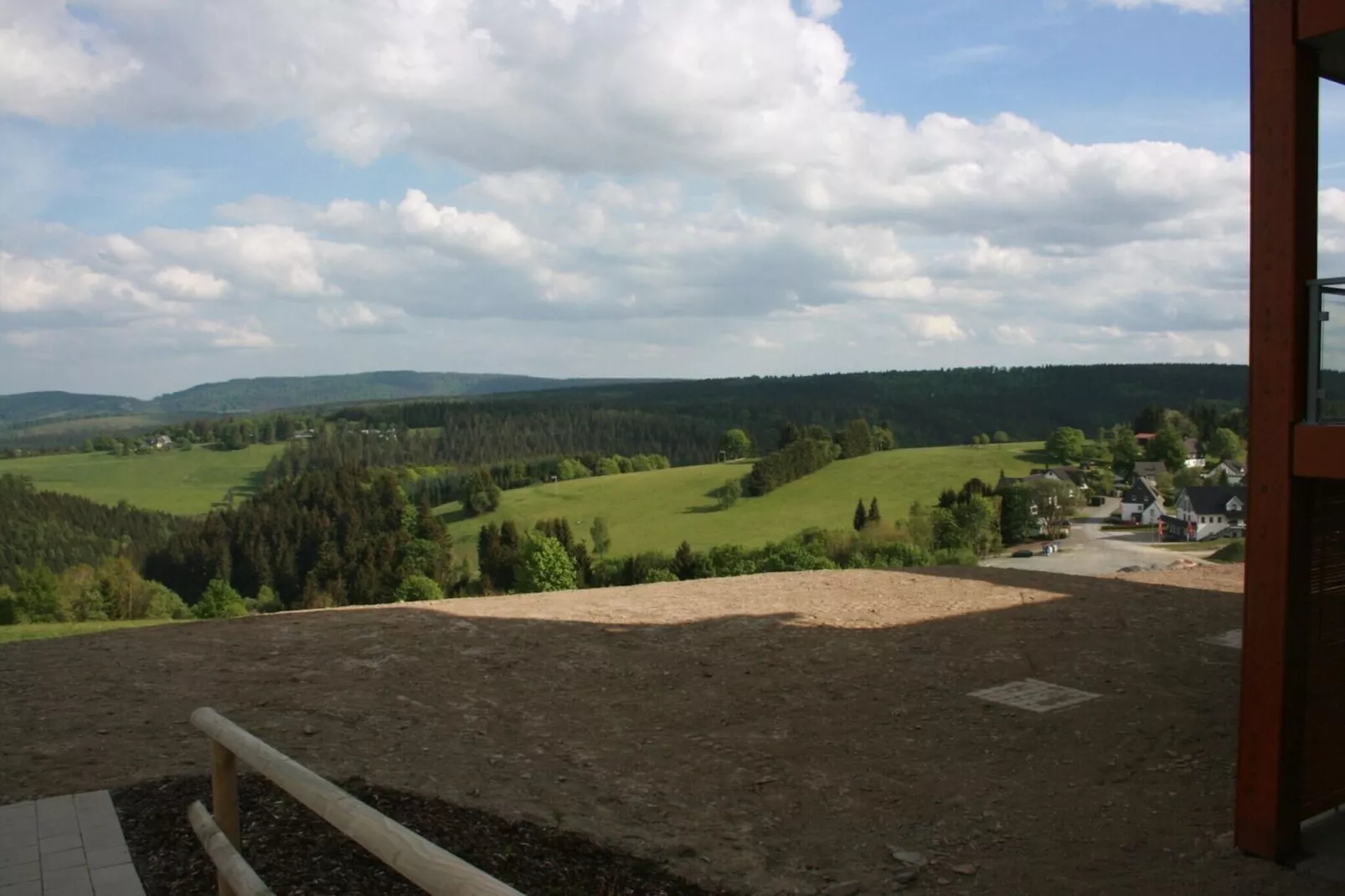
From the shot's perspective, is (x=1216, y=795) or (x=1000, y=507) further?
(x=1000, y=507)

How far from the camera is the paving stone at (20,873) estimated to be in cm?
390

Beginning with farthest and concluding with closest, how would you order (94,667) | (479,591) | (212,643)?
1. (479,591)
2. (212,643)
3. (94,667)

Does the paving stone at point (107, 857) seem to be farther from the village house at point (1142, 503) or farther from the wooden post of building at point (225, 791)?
the village house at point (1142, 503)

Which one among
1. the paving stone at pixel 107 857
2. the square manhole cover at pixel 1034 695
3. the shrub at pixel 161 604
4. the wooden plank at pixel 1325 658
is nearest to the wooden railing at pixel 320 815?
the paving stone at pixel 107 857

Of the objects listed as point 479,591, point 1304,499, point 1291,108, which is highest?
point 1291,108

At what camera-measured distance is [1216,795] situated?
598 cm

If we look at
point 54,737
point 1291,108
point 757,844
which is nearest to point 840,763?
point 757,844

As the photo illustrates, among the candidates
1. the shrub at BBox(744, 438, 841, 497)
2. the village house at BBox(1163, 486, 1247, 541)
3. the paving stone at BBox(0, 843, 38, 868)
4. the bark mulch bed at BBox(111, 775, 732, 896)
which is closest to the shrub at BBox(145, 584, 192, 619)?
the shrub at BBox(744, 438, 841, 497)

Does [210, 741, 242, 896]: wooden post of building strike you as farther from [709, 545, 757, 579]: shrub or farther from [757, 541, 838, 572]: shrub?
[709, 545, 757, 579]: shrub

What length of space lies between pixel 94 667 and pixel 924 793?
6.94m

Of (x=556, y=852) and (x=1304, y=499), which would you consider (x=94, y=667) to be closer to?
(x=556, y=852)

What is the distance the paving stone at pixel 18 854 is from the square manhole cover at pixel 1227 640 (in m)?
9.92

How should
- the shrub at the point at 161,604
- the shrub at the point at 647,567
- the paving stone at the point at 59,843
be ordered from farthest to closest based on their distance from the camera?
1. the shrub at the point at 647,567
2. the shrub at the point at 161,604
3. the paving stone at the point at 59,843

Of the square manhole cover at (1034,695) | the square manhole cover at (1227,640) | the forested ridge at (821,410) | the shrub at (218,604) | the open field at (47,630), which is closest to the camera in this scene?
the square manhole cover at (1034,695)
